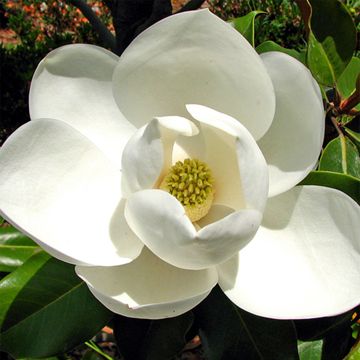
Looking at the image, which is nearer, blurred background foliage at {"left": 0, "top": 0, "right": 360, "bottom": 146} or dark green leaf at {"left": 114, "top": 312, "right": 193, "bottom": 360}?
dark green leaf at {"left": 114, "top": 312, "right": 193, "bottom": 360}

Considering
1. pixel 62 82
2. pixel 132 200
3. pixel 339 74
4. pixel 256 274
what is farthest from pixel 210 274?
pixel 339 74

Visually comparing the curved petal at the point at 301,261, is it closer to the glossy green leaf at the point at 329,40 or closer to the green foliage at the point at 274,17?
the glossy green leaf at the point at 329,40

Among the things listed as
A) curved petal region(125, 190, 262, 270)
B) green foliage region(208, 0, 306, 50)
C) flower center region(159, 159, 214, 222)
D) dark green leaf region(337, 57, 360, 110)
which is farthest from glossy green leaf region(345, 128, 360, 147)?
green foliage region(208, 0, 306, 50)

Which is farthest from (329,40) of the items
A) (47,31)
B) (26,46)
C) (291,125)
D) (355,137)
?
(47,31)

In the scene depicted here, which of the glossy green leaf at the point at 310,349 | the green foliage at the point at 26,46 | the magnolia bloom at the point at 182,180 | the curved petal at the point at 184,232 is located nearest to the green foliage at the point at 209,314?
the glossy green leaf at the point at 310,349

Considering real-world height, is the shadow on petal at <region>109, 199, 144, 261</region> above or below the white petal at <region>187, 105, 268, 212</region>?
below

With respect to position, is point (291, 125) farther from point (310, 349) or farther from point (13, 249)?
point (13, 249)

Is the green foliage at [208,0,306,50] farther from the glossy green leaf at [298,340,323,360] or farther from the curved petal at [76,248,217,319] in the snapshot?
the curved petal at [76,248,217,319]
